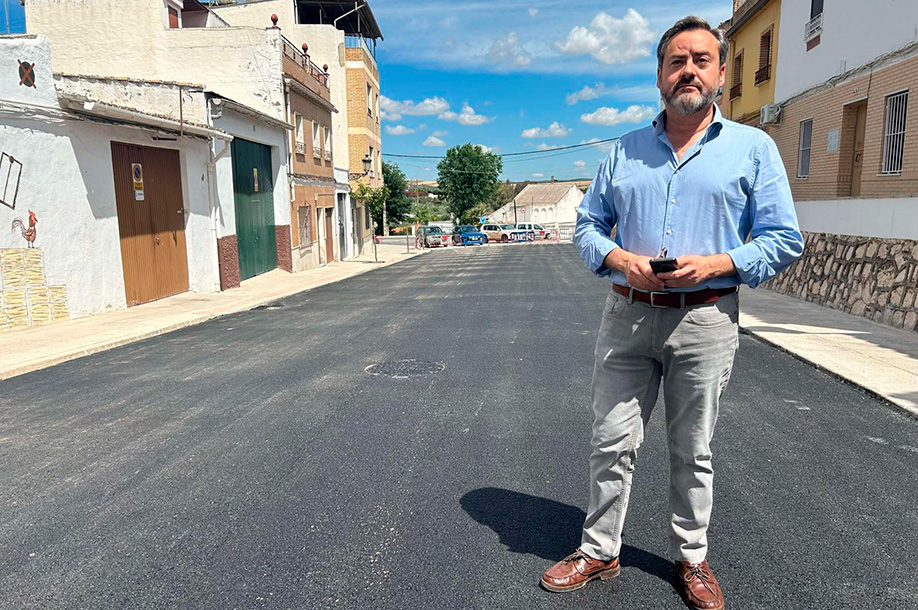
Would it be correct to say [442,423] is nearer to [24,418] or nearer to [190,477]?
[190,477]

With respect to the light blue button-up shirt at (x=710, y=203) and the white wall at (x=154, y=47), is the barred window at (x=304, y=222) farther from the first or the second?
the light blue button-up shirt at (x=710, y=203)

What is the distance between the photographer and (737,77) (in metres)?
20.9

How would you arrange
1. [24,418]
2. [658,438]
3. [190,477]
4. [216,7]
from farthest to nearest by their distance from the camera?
[216,7] → [24,418] → [658,438] → [190,477]

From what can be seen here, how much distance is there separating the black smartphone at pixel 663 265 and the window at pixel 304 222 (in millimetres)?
21227

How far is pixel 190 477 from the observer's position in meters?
3.98

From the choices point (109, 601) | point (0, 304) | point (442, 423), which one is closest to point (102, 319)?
point (0, 304)

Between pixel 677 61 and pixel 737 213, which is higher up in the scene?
pixel 677 61

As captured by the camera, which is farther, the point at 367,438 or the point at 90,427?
the point at 90,427

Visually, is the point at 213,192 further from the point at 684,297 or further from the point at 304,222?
the point at 684,297

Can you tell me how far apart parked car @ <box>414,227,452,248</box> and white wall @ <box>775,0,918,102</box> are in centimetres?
3001

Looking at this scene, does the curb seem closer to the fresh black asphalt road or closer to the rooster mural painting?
the fresh black asphalt road

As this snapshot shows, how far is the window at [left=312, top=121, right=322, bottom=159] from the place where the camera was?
25312 millimetres

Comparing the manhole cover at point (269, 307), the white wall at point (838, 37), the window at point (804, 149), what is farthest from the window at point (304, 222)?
the window at point (804, 149)

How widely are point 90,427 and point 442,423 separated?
2685mm
